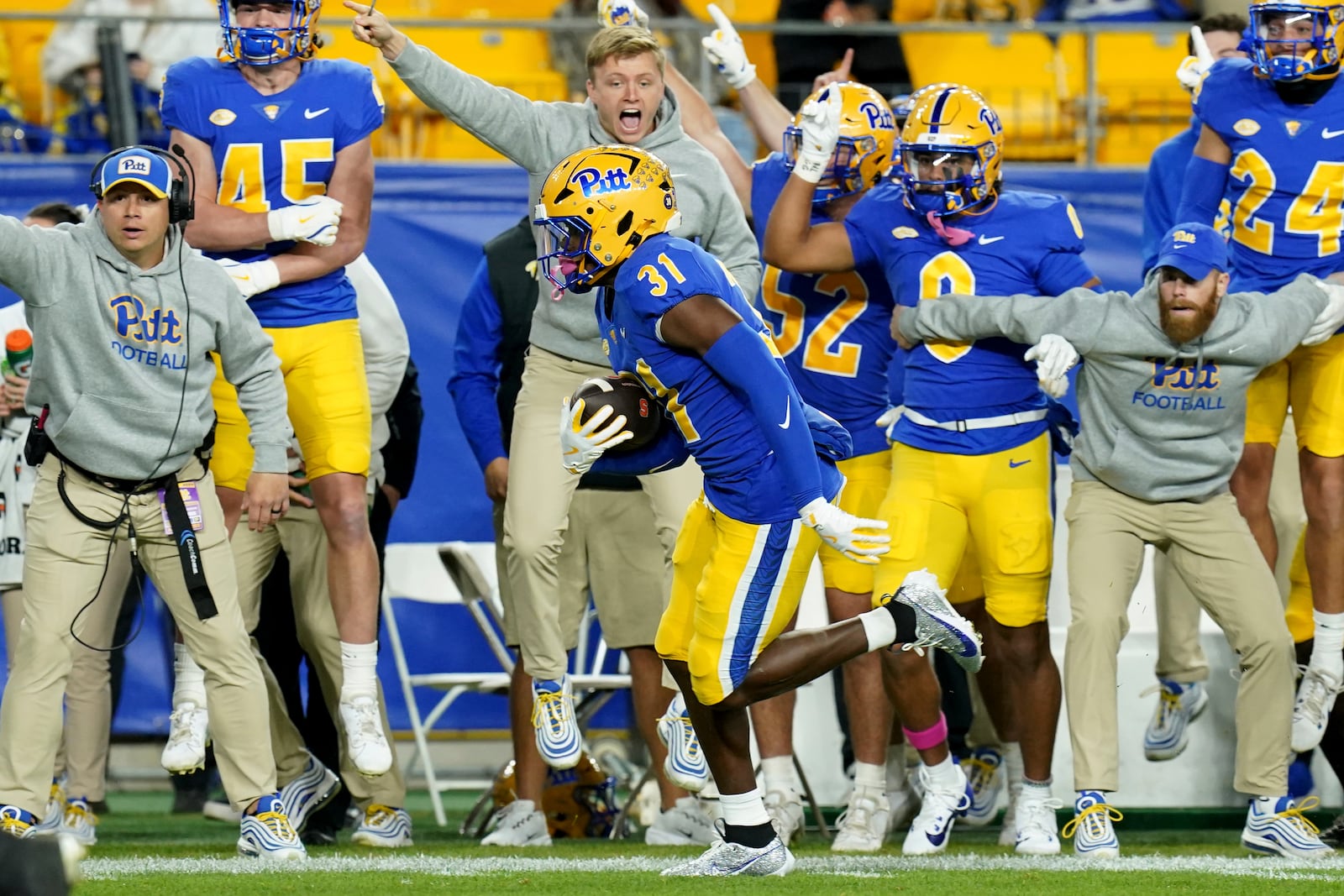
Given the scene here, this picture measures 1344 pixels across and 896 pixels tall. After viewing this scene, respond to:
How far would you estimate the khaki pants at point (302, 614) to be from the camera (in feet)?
21.2

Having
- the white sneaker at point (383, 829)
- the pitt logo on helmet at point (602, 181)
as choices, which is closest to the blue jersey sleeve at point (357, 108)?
the pitt logo on helmet at point (602, 181)

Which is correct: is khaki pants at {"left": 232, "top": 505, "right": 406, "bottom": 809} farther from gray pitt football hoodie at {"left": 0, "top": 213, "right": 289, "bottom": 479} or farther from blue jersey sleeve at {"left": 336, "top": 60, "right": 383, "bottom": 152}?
blue jersey sleeve at {"left": 336, "top": 60, "right": 383, "bottom": 152}

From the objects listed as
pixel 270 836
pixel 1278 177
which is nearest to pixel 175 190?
pixel 270 836

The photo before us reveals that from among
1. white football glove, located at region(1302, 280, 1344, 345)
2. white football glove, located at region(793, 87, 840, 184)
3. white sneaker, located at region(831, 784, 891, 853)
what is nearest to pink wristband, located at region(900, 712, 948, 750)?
white sneaker, located at region(831, 784, 891, 853)

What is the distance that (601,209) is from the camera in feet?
16.4

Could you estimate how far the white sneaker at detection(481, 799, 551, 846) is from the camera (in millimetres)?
6184

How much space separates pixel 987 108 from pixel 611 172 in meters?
1.68

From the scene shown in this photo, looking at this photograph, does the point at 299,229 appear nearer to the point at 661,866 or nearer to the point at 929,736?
the point at 661,866

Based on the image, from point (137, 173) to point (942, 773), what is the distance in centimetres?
304

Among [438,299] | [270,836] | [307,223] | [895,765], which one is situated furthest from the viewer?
[438,299]

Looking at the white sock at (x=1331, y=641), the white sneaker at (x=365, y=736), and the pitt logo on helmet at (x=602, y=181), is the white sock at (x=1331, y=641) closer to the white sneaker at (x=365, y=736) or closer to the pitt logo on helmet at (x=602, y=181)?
the pitt logo on helmet at (x=602, y=181)

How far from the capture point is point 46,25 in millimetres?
9578

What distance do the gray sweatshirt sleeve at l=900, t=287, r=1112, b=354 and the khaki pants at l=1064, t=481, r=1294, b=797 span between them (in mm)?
539

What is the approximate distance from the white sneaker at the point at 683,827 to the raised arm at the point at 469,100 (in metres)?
2.20
